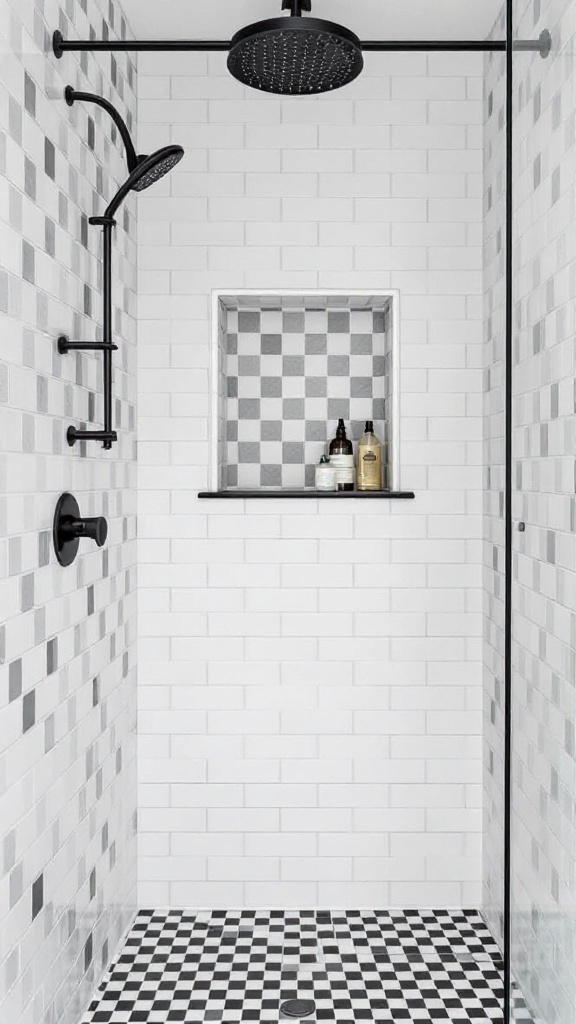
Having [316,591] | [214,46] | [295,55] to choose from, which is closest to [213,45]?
[214,46]

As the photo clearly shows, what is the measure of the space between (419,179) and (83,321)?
120cm

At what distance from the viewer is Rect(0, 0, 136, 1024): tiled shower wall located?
1.62 m

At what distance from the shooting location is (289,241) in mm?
2693

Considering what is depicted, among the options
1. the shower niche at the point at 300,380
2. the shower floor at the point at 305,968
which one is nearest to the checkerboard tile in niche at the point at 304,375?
the shower niche at the point at 300,380

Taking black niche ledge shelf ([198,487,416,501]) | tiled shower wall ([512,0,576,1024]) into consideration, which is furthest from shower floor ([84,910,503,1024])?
black niche ledge shelf ([198,487,416,501])

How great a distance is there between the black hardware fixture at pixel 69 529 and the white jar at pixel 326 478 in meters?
0.97

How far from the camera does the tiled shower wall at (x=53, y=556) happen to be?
5.32ft

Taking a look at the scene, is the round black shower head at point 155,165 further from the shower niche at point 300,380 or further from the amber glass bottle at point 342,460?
the amber glass bottle at point 342,460

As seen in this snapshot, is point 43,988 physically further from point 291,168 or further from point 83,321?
point 291,168

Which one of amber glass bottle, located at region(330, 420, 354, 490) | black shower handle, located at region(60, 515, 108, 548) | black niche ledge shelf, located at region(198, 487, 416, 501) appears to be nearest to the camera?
black shower handle, located at region(60, 515, 108, 548)

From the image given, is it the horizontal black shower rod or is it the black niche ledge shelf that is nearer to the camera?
the horizontal black shower rod

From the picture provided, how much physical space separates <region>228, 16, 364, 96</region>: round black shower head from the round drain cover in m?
2.16

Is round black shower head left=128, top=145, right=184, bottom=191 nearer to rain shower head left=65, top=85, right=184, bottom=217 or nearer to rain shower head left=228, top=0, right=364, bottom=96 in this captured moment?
rain shower head left=65, top=85, right=184, bottom=217

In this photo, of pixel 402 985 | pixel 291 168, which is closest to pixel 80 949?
pixel 402 985
